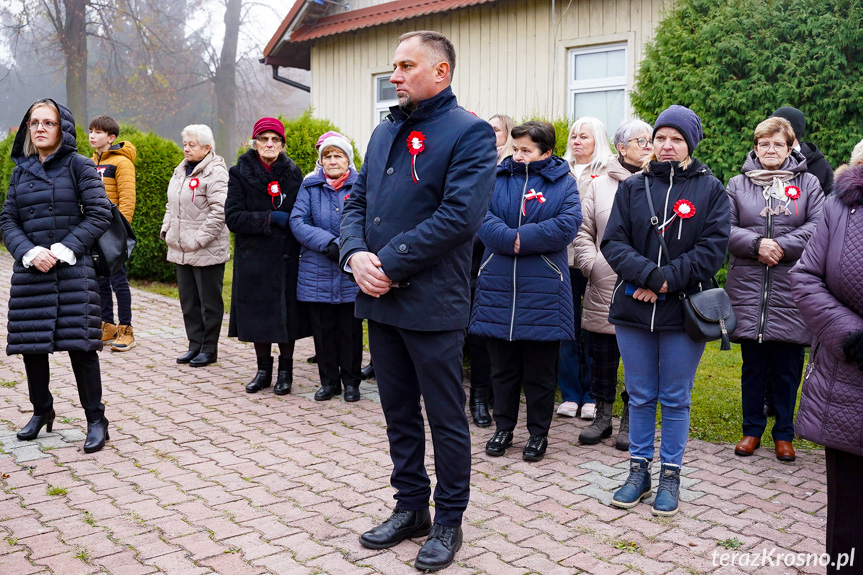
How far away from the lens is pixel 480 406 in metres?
6.08

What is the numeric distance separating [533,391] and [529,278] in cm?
72

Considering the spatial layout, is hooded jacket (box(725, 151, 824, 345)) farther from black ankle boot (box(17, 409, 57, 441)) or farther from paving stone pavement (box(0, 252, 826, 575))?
black ankle boot (box(17, 409, 57, 441))

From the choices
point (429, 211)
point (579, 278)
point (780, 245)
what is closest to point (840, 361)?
point (429, 211)

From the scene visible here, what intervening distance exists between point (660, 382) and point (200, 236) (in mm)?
4558

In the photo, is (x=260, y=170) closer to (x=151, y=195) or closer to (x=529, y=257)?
(x=529, y=257)

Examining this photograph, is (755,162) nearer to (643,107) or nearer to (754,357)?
(754,357)

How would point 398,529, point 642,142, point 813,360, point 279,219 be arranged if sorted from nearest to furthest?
point 813,360 < point 398,529 < point 642,142 < point 279,219

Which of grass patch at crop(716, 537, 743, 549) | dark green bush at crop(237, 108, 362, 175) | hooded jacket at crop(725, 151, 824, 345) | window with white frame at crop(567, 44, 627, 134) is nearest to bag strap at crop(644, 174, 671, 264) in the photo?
hooded jacket at crop(725, 151, 824, 345)

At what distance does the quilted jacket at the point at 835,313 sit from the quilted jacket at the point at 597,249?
7.30 feet

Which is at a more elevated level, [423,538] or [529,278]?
[529,278]

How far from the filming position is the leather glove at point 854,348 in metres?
3.10

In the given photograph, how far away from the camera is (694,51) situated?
9547 millimetres

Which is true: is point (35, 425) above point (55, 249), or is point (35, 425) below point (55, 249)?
below

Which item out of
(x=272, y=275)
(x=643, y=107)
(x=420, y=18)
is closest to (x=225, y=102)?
(x=420, y=18)
